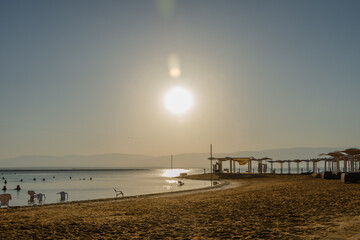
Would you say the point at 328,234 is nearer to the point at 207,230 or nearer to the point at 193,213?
the point at 207,230

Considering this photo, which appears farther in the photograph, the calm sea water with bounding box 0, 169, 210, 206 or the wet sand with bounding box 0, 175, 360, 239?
the calm sea water with bounding box 0, 169, 210, 206

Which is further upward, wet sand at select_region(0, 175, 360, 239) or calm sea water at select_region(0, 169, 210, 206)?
wet sand at select_region(0, 175, 360, 239)

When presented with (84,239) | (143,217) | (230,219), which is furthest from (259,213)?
(84,239)

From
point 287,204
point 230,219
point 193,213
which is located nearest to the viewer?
point 230,219

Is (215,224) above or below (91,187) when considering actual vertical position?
above

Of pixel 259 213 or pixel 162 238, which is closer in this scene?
pixel 162 238

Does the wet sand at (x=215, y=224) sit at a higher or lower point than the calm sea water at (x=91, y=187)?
higher

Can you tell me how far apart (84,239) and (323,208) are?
8472mm

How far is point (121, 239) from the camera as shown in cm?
798

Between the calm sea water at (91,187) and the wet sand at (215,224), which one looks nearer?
the wet sand at (215,224)

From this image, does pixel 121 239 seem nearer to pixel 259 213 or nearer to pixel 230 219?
pixel 230 219

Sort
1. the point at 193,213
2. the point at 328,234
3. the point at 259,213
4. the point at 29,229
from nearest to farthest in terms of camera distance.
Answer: the point at 328,234
the point at 29,229
the point at 259,213
the point at 193,213

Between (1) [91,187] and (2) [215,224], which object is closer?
(2) [215,224]

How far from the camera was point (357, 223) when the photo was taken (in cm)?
846
